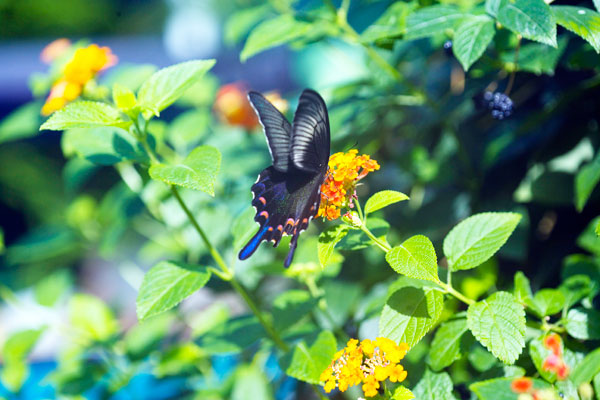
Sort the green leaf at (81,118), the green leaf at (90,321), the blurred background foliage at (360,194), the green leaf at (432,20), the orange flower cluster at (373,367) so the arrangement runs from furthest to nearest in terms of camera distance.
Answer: the green leaf at (90,321), the blurred background foliage at (360,194), the green leaf at (432,20), the green leaf at (81,118), the orange flower cluster at (373,367)

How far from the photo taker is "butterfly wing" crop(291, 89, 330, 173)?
0.83 m

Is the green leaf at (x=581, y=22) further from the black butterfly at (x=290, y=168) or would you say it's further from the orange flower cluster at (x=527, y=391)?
the orange flower cluster at (x=527, y=391)

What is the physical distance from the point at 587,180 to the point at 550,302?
26cm

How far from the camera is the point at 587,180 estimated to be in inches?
39.1

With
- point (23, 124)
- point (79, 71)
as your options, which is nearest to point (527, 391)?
point (79, 71)

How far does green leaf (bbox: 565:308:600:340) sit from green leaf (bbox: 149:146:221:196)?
→ 0.60m

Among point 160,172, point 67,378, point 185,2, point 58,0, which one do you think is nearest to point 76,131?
point 160,172

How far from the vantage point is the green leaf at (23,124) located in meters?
1.45

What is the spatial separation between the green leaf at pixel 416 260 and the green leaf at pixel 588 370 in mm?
236

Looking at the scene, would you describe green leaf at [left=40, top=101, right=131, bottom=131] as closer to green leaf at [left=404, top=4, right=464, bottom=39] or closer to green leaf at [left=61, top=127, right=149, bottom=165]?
green leaf at [left=61, top=127, right=149, bottom=165]

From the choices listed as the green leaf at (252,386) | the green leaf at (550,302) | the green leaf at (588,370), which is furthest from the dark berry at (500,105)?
the green leaf at (252,386)

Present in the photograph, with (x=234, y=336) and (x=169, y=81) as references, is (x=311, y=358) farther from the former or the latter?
(x=169, y=81)

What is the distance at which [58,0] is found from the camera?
3.50m

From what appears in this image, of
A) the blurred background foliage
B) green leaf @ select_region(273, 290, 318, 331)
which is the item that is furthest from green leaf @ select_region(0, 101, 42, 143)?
green leaf @ select_region(273, 290, 318, 331)
